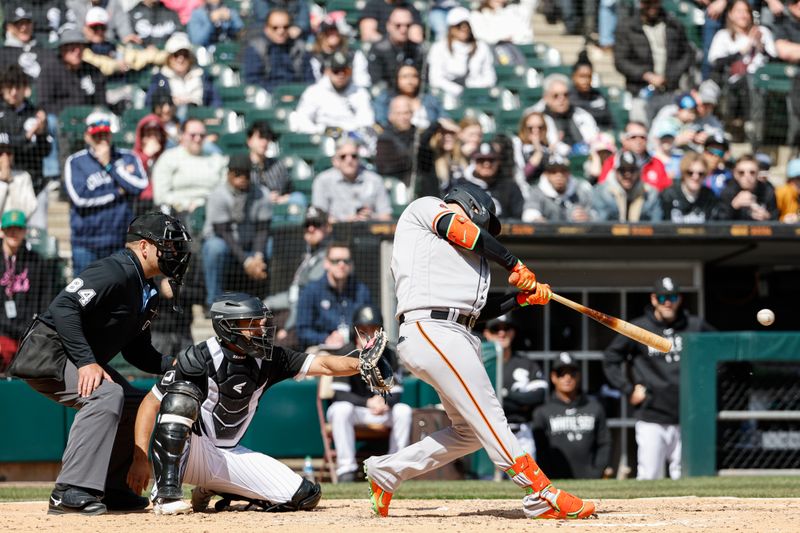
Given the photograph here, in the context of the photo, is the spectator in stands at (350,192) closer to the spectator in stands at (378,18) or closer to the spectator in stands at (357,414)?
the spectator in stands at (357,414)

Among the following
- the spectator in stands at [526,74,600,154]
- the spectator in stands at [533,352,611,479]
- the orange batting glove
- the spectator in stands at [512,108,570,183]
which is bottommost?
the spectator in stands at [533,352,611,479]

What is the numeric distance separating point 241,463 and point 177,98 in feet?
22.1

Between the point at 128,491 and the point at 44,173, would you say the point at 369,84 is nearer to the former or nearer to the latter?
the point at 44,173

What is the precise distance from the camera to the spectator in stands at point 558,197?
1083 cm

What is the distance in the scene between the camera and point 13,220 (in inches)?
395

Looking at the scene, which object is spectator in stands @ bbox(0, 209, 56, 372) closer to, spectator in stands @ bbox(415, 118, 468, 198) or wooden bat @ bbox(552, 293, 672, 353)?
spectator in stands @ bbox(415, 118, 468, 198)

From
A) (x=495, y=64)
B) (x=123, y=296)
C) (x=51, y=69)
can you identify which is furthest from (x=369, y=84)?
(x=123, y=296)

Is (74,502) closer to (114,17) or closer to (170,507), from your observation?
(170,507)

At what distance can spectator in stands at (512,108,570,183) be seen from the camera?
452 inches

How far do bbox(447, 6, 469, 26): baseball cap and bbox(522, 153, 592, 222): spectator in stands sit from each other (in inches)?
91.2

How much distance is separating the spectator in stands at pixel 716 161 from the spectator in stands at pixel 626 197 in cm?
64

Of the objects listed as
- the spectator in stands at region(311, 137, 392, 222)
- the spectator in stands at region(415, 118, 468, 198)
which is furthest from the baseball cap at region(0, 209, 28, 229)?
the spectator in stands at region(415, 118, 468, 198)

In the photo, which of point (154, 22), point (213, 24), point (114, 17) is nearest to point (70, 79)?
point (114, 17)

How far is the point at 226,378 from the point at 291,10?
314 inches
